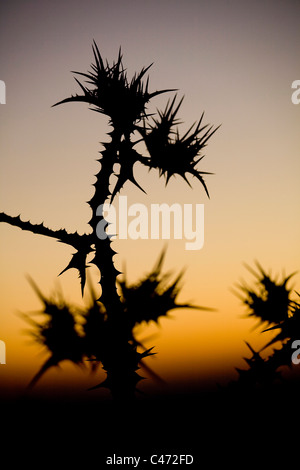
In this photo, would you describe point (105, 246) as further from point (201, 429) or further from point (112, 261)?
point (201, 429)

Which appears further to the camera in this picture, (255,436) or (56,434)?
(56,434)

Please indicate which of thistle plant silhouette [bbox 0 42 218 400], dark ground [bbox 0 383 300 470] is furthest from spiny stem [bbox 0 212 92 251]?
dark ground [bbox 0 383 300 470]

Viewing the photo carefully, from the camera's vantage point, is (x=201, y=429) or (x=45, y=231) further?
(x=45, y=231)

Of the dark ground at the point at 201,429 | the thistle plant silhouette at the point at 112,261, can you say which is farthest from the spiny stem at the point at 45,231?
the dark ground at the point at 201,429

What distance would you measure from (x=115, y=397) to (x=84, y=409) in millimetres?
2036

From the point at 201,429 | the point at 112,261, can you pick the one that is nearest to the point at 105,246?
the point at 112,261

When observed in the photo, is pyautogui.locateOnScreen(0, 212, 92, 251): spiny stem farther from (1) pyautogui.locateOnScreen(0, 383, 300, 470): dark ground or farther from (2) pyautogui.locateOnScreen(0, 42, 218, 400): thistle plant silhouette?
(1) pyautogui.locateOnScreen(0, 383, 300, 470): dark ground

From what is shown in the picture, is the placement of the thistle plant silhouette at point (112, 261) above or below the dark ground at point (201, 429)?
above

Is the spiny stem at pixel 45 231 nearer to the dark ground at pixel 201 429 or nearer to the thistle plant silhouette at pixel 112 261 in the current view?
the thistle plant silhouette at pixel 112 261

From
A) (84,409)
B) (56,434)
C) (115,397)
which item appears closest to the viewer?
(115,397)

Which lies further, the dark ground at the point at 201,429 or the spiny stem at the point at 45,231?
the spiny stem at the point at 45,231

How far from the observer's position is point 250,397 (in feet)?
4.56
